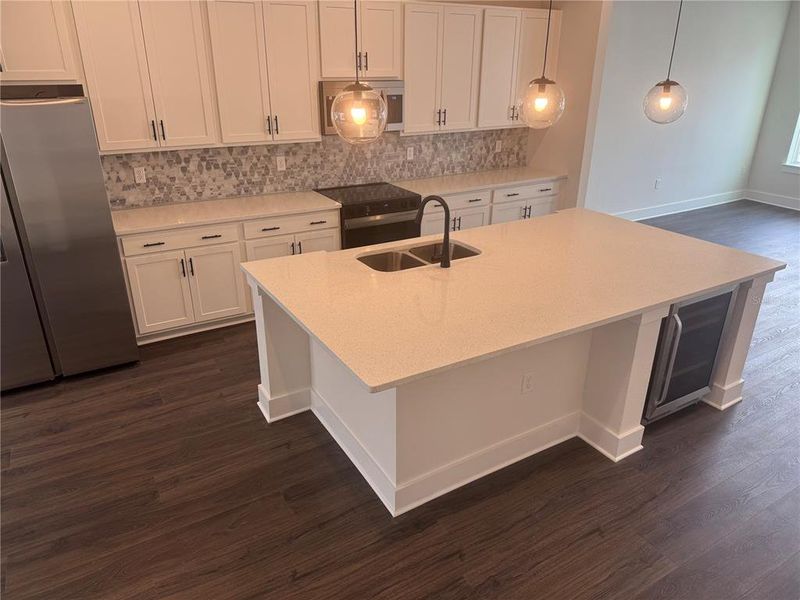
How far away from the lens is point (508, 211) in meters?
5.13

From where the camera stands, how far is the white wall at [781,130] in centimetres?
734

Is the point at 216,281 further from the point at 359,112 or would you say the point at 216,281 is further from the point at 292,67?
the point at 359,112

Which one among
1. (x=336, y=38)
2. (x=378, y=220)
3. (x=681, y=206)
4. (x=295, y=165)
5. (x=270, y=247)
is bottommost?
(x=681, y=206)

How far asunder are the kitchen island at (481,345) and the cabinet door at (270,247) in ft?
3.91

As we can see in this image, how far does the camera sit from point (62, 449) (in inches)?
109

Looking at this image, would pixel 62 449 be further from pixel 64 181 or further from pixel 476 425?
pixel 476 425

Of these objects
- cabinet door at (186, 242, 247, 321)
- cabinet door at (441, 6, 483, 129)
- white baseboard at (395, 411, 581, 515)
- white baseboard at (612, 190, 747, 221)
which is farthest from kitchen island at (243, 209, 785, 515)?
white baseboard at (612, 190, 747, 221)

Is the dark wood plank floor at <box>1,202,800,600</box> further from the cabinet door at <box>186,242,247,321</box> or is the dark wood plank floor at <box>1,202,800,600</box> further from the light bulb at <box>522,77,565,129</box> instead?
the light bulb at <box>522,77,565,129</box>

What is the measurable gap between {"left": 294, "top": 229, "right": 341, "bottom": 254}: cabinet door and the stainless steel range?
3.0 inches

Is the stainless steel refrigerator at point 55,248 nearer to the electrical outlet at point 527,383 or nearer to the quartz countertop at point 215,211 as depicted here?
the quartz countertop at point 215,211

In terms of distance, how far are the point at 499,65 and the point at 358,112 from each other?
310 centimetres

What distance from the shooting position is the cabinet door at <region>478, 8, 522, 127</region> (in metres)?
4.71

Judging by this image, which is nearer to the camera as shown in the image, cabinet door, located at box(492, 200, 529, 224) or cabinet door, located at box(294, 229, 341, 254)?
cabinet door, located at box(294, 229, 341, 254)

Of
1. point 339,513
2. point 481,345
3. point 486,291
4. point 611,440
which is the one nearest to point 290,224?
point 486,291
